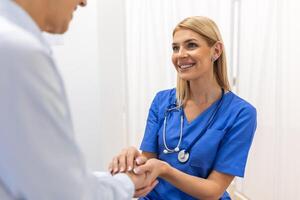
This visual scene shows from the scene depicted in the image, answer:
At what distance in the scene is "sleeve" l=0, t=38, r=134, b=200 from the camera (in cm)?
44

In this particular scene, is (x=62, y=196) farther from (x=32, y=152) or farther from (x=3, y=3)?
(x=3, y=3)

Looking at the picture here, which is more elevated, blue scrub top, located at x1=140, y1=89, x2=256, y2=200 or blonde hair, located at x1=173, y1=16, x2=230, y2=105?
blonde hair, located at x1=173, y1=16, x2=230, y2=105

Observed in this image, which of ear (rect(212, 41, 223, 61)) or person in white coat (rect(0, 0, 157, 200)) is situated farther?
ear (rect(212, 41, 223, 61))

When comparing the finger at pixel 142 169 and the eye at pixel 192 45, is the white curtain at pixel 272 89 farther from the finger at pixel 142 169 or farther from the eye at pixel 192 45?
the finger at pixel 142 169

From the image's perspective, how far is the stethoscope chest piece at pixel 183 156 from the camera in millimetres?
1288

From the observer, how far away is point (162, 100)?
1.48 meters


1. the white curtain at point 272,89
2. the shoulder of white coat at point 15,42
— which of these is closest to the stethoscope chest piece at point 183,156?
the white curtain at point 272,89

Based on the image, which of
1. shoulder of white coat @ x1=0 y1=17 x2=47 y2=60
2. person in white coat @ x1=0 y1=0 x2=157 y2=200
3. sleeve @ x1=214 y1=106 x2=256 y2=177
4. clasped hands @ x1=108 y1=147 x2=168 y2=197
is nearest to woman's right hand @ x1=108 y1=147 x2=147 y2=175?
clasped hands @ x1=108 y1=147 x2=168 y2=197

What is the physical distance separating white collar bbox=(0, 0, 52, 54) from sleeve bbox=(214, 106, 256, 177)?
0.90m

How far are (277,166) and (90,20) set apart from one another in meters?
1.28

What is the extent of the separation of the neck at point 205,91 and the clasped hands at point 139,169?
35cm

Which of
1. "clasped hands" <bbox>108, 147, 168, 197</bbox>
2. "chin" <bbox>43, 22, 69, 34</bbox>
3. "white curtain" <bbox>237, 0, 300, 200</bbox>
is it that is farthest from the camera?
"white curtain" <bbox>237, 0, 300, 200</bbox>

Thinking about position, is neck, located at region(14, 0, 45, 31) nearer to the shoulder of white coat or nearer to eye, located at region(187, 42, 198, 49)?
the shoulder of white coat

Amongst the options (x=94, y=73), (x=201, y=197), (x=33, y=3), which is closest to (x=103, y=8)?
(x=94, y=73)
